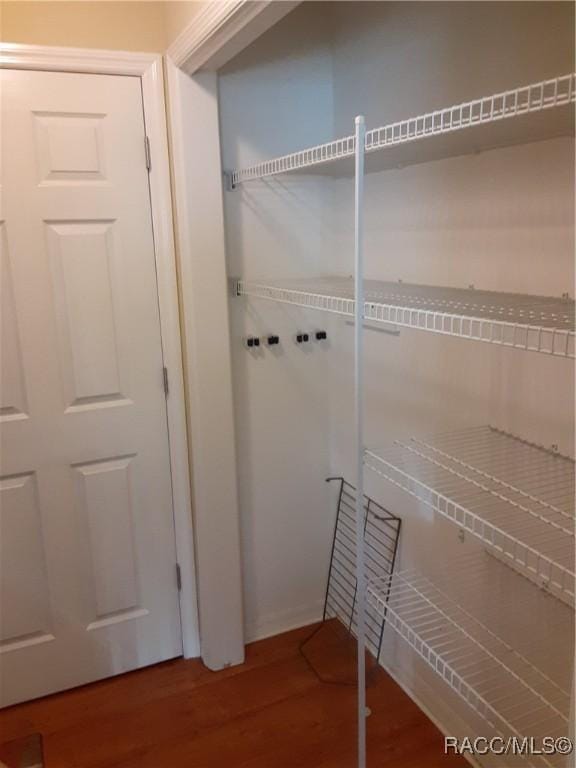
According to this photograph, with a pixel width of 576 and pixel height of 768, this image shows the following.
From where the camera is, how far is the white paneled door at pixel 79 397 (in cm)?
186

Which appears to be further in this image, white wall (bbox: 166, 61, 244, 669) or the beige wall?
white wall (bbox: 166, 61, 244, 669)

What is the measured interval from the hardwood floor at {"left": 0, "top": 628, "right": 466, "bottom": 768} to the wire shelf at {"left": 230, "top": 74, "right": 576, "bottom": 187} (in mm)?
1712

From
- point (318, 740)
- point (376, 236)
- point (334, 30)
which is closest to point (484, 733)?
point (318, 740)

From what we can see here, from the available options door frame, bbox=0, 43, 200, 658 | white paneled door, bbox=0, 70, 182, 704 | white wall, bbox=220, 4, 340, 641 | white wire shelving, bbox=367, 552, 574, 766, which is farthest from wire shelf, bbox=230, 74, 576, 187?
white wire shelving, bbox=367, 552, 574, 766

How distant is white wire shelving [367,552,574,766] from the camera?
1464 millimetres

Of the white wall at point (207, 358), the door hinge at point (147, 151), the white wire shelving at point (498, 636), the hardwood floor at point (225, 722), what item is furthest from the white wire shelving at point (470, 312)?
the hardwood floor at point (225, 722)

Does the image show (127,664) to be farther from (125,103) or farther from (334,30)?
(334,30)

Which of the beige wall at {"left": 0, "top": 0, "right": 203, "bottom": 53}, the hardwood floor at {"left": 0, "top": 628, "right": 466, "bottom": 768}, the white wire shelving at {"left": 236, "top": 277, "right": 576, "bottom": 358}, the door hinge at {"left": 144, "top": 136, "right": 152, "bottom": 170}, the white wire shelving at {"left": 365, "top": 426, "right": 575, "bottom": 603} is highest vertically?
the beige wall at {"left": 0, "top": 0, "right": 203, "bottom": 53}

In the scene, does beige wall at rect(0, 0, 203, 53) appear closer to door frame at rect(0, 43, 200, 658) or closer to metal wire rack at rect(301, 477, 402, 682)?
door frame at rect(0, 43, 200, 658)

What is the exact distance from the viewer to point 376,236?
199 centimetres

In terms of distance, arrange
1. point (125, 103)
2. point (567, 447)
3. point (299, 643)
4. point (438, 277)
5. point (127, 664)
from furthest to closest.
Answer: point (299, 643)
point (127, 664)
point (125, 103)
point (438, 277)
point (567, 447)

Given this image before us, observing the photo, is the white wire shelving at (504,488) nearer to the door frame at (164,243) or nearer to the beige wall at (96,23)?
the door frame at (164,243)

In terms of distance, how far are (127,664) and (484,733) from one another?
1244 mm

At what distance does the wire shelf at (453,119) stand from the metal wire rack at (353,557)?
1.17 meters
